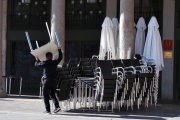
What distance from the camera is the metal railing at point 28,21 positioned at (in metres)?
17.0

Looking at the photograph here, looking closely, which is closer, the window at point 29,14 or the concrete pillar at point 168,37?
the concrete pillar at point 168,37

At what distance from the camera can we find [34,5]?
17250 mm

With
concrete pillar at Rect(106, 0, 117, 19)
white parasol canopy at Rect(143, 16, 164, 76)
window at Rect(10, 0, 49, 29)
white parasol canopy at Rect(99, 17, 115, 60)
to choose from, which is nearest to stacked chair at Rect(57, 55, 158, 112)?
white parasol canopy at Rect(143, 16, 164, 76)

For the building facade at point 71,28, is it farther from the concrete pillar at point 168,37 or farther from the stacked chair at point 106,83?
the stacked chair at point 106,83

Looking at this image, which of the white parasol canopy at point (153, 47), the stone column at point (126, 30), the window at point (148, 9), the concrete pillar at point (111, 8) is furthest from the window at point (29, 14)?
the white parasol canopy at point (153, 47)

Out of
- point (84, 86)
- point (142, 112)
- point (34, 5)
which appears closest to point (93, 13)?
point (34, 5)

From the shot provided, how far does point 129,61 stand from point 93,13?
487cm

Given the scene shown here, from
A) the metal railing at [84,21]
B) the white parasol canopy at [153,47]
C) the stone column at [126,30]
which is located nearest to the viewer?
the stone column at [126,30]

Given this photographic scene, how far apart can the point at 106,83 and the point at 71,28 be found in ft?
22.1

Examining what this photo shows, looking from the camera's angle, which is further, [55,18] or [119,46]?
[55,18]

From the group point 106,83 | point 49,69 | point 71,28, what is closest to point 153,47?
point 106,83

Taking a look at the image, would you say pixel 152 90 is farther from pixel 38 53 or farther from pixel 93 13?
pixel 93 13

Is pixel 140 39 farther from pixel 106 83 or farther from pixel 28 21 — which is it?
pixel 28 21

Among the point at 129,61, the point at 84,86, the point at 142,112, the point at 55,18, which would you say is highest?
the point at 55,18
